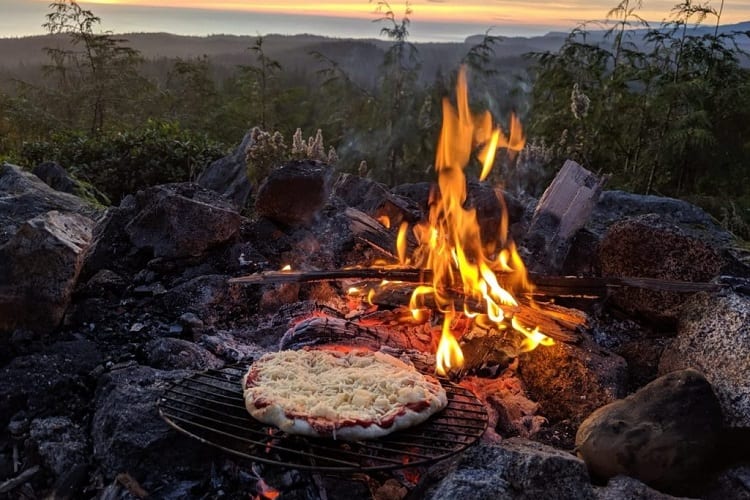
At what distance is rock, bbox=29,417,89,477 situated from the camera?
9.70ft

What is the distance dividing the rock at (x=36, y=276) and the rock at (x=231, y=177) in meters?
3.12

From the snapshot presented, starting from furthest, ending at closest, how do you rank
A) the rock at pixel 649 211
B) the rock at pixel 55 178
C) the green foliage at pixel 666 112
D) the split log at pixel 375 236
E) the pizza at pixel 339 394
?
1. the green foliage at pixel 666 112
2. the rock at pixel 55 178
3. the rock at pixel 649 211
4. the split log at pixel 375 236
5. the pizza at pixel 339 394

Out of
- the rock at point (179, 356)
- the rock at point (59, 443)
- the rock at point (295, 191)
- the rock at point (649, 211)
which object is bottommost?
the rock at point (59, 443)

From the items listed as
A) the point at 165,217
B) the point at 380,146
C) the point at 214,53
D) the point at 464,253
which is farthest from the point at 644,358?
the point at 214,53

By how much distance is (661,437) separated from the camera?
2746mm

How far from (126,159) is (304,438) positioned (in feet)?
24.0

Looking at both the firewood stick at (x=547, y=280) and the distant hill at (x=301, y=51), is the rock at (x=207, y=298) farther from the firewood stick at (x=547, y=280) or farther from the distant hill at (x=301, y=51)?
the distant hill at (x=301, y=51)

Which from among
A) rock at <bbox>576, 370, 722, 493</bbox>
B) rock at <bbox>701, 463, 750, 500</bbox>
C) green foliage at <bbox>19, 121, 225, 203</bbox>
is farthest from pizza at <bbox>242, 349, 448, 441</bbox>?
green foliage at <bbox>19, 121, 225, 203</bbox>

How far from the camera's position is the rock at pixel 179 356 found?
3.54m

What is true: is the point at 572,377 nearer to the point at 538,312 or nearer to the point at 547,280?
the point at 538,312

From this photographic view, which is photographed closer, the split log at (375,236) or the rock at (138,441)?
the rock at (138,441)

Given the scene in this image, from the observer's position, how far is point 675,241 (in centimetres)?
407

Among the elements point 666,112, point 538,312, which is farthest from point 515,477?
point 666,112

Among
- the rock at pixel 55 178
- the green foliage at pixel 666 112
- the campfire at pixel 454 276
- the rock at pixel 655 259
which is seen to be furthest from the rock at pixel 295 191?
the green foliage at pixel 666 112
